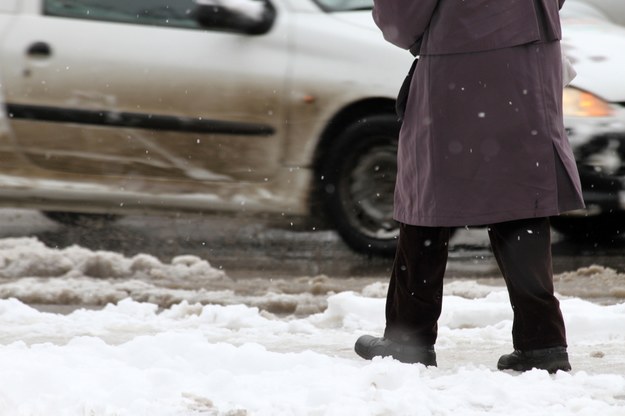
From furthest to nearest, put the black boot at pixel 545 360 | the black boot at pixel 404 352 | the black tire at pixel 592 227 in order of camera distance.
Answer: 1. the black tire at pixel 592 227
2. the black boot at pixel 404 352
3. the black boot at pixel 545 360

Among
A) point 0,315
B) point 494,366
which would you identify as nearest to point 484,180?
point 494,366

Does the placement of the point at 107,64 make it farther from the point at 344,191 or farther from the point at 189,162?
the point at 344,191

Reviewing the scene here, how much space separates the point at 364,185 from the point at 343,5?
969 millimetres

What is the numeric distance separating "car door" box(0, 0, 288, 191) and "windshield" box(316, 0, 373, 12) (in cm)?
26

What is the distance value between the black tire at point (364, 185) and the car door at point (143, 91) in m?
0.33

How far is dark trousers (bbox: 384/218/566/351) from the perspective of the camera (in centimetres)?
Result: 414

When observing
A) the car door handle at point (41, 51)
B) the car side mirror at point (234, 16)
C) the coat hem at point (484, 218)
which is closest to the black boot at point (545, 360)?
the coat hem at point (484, 218)

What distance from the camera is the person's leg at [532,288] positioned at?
13.6ft

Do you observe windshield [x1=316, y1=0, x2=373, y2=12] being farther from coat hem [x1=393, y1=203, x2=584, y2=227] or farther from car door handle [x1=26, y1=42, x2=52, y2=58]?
coat hem [x1=393, y1=203, x2=584, y2=227]

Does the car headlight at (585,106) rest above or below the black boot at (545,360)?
below

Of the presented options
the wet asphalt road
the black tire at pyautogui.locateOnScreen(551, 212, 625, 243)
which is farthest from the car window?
the black tire at pyautogui.locateOnScreen(551, 212, 625, 243)

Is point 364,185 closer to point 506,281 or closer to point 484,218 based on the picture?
point 506,281

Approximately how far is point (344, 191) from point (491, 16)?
3023 mm

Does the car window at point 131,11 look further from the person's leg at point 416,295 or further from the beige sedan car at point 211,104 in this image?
the person's leg at point 416,295
